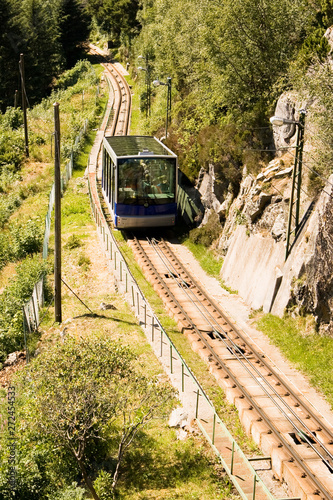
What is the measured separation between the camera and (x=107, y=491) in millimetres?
13125

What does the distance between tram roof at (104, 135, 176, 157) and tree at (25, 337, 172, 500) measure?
15.1 meters

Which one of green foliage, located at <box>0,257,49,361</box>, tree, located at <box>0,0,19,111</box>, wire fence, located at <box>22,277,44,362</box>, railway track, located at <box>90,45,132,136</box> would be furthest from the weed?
tree, located at <box>0,0,19,111</box>

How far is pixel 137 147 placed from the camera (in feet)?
96.6

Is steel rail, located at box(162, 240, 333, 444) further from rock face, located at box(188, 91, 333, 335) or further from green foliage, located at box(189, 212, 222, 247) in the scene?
green foliage, located at box(189, 212, 222, 247)

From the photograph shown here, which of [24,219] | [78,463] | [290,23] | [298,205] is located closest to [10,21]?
[24,219]

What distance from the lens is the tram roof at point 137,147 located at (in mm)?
27995

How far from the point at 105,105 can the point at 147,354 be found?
46919mm

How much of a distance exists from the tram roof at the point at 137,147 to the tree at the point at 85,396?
15.1 meters

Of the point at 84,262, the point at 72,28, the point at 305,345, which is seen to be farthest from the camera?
the point at 72,28

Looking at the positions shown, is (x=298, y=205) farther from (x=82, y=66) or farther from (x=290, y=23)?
(x=82, y=66)

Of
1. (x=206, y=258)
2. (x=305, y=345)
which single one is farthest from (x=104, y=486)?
(x=206, y=258)

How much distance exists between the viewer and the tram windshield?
27.4m

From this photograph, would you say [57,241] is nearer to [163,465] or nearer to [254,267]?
[254,267]

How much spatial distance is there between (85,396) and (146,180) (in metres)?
16.2
